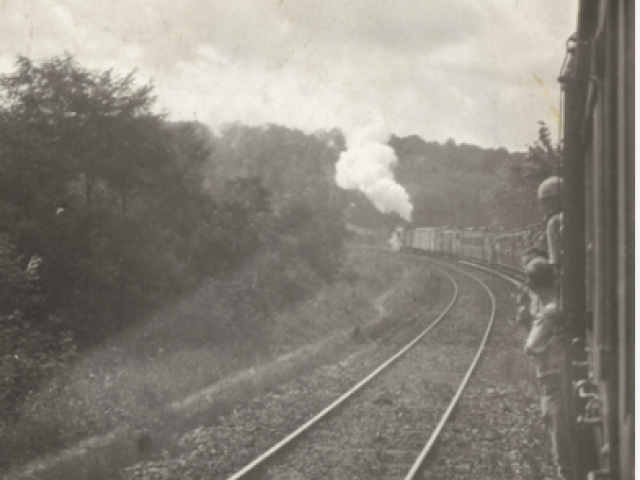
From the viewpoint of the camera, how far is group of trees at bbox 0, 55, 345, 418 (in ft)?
29.5

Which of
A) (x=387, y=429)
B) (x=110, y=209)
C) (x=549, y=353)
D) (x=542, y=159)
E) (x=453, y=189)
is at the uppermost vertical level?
(x=453, y=189)

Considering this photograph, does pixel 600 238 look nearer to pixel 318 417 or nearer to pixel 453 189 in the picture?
pixel 318 417

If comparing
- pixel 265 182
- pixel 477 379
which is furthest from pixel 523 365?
pixel 265 182

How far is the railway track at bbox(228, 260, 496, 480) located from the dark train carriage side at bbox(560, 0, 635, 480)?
264 cm

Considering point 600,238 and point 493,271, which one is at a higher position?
point 600,238

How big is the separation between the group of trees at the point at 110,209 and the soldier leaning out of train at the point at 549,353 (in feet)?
18.9

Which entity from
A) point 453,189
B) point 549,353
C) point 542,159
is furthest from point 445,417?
point 453,189

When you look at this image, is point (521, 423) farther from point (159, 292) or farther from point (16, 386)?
point (159, 292)

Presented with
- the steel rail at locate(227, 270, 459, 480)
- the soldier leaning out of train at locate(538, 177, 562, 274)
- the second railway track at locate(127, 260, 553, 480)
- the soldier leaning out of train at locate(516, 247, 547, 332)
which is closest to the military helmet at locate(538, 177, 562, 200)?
the soldier leaning out of train at locate(538, 177, 562, 274)

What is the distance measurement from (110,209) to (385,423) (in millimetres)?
6153

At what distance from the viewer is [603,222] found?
358 centimetres

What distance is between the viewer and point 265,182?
15391mm

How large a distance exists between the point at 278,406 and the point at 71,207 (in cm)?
451

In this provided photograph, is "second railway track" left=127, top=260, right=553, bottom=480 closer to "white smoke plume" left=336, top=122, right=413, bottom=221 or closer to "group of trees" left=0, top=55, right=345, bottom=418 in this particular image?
"group of trees" left=0, top=55, right=345, bottom=418
